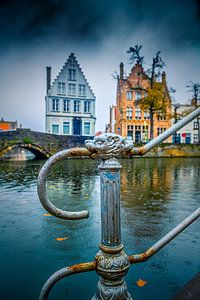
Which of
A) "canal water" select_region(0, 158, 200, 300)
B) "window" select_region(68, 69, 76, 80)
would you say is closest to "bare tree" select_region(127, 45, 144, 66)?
"window" select_region(68, 69, 76, 80)

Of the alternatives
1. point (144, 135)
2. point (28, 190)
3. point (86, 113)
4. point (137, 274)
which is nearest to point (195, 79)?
point (144, 135)

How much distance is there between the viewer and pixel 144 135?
39.1m

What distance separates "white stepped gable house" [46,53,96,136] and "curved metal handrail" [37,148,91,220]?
35067mm

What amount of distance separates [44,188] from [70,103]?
3628cm

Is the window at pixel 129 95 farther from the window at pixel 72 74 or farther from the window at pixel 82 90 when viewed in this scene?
the window at pixel 72 74

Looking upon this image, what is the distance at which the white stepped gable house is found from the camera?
116 ft

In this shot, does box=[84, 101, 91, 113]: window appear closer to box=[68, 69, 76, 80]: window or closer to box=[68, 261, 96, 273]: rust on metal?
box=[68, 69, 76, 80]: window

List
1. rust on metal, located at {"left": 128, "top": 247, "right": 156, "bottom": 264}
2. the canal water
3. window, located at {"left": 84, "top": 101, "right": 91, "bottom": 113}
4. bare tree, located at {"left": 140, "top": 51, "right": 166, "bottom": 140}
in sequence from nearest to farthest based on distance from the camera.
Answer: rust on metal, located at {"left": 128, "top": 247, "right": 156, "bottom": 264}
the canal water
bare tree, located at {"left": 140, "top": 51, "right": 166, "bottom": 140}
window, located at {"left": 84, "top": 101, "right": 91, "bottom": 113}

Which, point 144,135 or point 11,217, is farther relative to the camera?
point 144,135

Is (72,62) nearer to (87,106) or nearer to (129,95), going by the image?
(87,106)

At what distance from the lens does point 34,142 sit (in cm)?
2417

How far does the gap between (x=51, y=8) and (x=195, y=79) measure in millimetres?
24216

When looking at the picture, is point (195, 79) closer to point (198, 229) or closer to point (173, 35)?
point (173, 35)

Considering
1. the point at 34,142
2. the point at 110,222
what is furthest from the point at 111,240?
the point at 34,142
